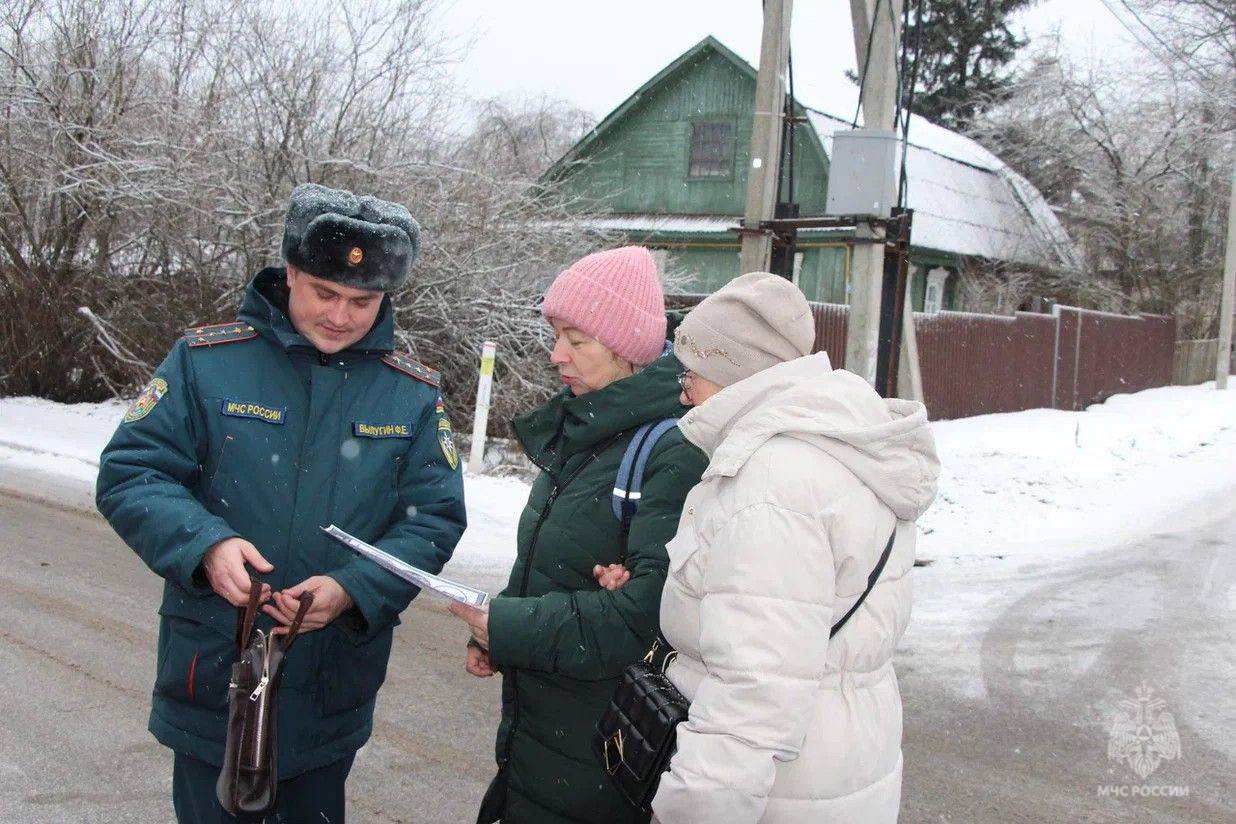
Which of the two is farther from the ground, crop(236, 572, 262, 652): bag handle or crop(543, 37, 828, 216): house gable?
crop(543, 37, 828, 216): house gable

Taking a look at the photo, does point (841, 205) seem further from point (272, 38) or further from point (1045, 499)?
point (272, 38)

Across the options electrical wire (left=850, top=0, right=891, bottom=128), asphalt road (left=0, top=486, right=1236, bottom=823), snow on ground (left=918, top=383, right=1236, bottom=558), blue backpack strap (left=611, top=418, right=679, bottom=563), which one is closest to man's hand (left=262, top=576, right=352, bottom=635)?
blue backpack strap (left=611, top=418, right=679, bottom=563)

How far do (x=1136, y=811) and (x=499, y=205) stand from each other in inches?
391

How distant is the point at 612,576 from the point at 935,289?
Result: 1027 inches

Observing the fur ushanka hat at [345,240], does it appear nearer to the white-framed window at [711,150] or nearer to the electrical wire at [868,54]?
the electrical wire at [868,54]

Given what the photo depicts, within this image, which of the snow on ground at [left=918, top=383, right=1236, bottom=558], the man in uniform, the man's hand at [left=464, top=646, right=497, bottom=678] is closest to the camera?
the man in uniform

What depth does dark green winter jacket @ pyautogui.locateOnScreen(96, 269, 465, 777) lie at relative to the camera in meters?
2.34

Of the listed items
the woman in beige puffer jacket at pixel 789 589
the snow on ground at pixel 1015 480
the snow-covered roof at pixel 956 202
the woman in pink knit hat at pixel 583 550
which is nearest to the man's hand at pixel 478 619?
the woman in pink knit hat at pixel 583 550

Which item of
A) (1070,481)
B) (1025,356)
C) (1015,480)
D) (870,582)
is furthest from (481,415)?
(1025,356)

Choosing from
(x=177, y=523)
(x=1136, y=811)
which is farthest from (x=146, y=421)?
(x=1136, y=811)

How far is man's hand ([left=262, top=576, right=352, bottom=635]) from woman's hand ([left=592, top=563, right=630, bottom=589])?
55 centimetres

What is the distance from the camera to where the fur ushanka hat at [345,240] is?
245 cm

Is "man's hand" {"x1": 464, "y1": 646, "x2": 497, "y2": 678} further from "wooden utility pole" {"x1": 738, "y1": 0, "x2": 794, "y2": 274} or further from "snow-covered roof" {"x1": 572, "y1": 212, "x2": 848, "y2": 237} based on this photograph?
"snow-covered roof" {"x1": 572, "y1": 212, "x2": 848, "y2": 237}

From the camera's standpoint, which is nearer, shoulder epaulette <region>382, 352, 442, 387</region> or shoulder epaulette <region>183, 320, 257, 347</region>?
shoulder epaulette <region>183, 320, 257, 347</region>
